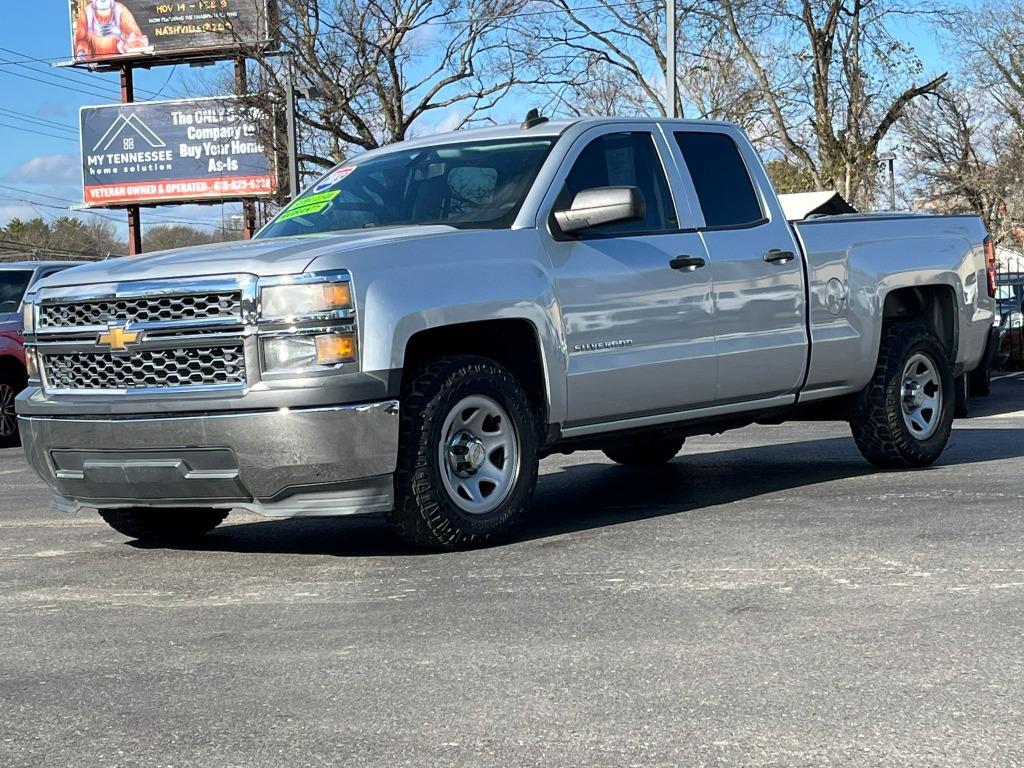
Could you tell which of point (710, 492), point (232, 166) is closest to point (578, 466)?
point (710, 492)

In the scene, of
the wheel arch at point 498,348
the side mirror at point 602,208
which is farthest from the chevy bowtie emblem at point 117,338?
the side mirror at point 602,208

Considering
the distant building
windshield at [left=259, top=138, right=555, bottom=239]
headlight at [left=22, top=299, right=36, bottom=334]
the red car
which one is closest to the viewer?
headlight at [left=22, top=299, right=36, bottom=334]

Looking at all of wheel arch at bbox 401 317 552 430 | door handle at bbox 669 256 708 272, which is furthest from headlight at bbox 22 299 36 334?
door handle at bbox 669 256 708 272

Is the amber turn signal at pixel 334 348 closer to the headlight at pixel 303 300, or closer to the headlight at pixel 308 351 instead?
the headlight at pixel 308 351

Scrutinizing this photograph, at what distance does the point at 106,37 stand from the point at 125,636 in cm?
5081

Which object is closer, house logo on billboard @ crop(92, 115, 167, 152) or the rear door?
the rear door

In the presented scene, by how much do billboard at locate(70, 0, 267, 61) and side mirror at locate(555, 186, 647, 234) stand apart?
42.6m

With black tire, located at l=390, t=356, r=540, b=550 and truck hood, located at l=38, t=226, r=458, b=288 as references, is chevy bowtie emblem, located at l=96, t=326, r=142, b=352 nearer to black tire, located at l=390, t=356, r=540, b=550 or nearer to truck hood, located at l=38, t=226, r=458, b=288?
truck hood, located at l=38, t=226, r=458, b=288

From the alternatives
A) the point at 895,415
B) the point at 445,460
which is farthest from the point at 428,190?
the point at 895,415

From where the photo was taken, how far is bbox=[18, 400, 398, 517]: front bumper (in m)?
6.14

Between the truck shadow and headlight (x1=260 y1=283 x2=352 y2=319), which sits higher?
headlight (x1=260 y1=283 x2=352 y2=319)

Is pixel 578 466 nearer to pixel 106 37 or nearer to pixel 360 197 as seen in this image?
pixel 360 197

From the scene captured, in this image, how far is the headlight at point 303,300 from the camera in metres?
6.12

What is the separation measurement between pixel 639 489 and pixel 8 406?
847 cm
